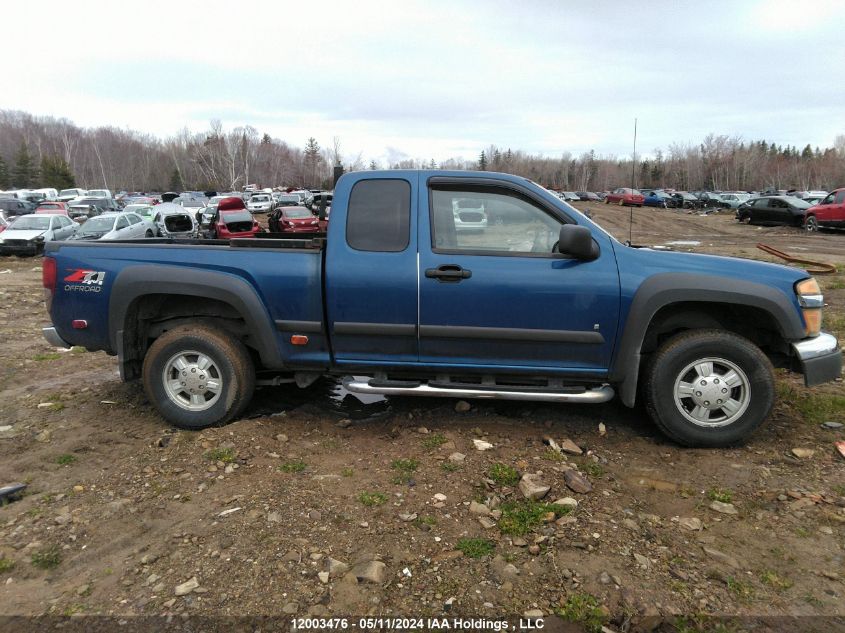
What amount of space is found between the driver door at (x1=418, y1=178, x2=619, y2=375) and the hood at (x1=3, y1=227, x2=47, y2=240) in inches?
757

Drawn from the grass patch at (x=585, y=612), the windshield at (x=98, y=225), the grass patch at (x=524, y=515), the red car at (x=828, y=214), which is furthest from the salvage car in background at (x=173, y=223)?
the red car at (x=828, y=214)

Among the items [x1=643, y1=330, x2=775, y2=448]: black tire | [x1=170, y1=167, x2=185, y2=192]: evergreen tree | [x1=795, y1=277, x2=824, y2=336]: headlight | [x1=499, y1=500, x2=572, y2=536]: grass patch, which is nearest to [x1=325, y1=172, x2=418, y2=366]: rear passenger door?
[x1=499, y1=500, x2=572, y2=536]: grass patch

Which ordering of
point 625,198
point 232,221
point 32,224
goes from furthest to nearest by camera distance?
point 625,198 < point 232,221 < point 32,224

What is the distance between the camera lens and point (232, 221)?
65.7 feet

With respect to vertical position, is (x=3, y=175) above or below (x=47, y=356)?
above

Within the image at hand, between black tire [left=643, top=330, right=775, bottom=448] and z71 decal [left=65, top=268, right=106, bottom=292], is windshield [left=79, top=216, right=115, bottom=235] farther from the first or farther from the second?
black tire [left=643, top=330, right=775, bottom=448]

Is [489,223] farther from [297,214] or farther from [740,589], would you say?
[297,214]

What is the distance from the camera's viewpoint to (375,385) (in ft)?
13.5

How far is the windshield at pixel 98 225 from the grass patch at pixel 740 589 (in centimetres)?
2117

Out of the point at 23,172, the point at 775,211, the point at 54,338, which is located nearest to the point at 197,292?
the point at 54,338

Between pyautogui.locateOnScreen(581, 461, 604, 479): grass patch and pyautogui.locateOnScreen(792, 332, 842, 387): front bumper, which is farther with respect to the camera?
pyautogui.locateOnScreen(792, 332, 842, 387): front bumper

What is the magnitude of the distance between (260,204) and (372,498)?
→ 46050 millimetres

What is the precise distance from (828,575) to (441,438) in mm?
2333

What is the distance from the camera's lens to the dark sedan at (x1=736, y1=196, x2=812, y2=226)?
25.7 meters
